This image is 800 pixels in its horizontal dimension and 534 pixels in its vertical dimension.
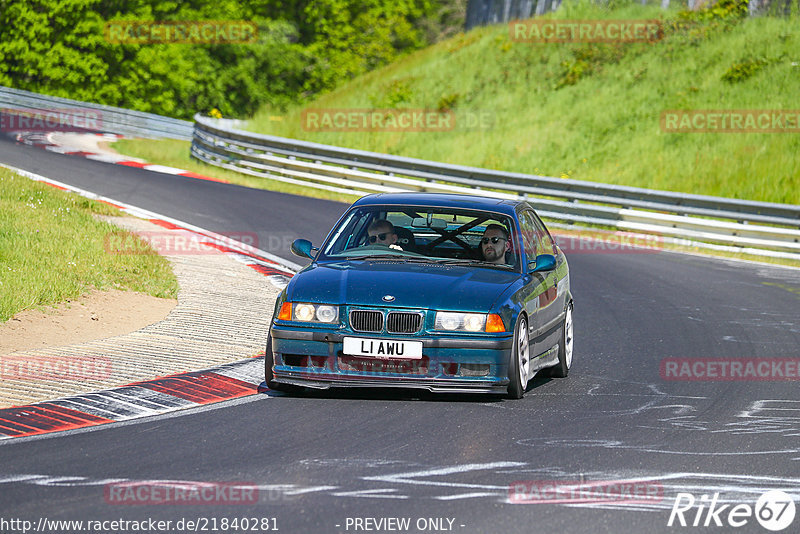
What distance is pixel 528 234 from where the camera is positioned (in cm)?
1010

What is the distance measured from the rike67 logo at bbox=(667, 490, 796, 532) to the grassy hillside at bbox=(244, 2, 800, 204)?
Answer: 20.8 metres

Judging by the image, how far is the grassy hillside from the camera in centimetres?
2852

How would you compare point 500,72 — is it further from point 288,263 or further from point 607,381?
point 607,381

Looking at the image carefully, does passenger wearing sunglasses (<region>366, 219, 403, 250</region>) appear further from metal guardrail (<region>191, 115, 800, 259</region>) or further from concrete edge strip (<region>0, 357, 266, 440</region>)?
metal guardrail (<region>191, 115, 800, 259</region>)

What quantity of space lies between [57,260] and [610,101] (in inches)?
909

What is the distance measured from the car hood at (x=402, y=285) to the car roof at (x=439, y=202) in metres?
0.80

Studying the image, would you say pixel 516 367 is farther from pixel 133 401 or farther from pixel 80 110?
pixel 80 110

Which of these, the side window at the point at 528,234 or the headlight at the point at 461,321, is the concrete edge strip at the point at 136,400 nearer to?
the headlight at the point at 461,321

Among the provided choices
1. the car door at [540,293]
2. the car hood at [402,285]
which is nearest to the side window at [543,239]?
the car door at [540,293]

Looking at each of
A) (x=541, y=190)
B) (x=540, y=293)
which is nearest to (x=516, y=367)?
(x=540, y=293)

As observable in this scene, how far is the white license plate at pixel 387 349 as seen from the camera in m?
8.22

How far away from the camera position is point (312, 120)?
36.4 meters

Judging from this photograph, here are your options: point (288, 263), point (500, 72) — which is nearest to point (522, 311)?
point (288, 263)

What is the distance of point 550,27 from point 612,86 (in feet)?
17.1
